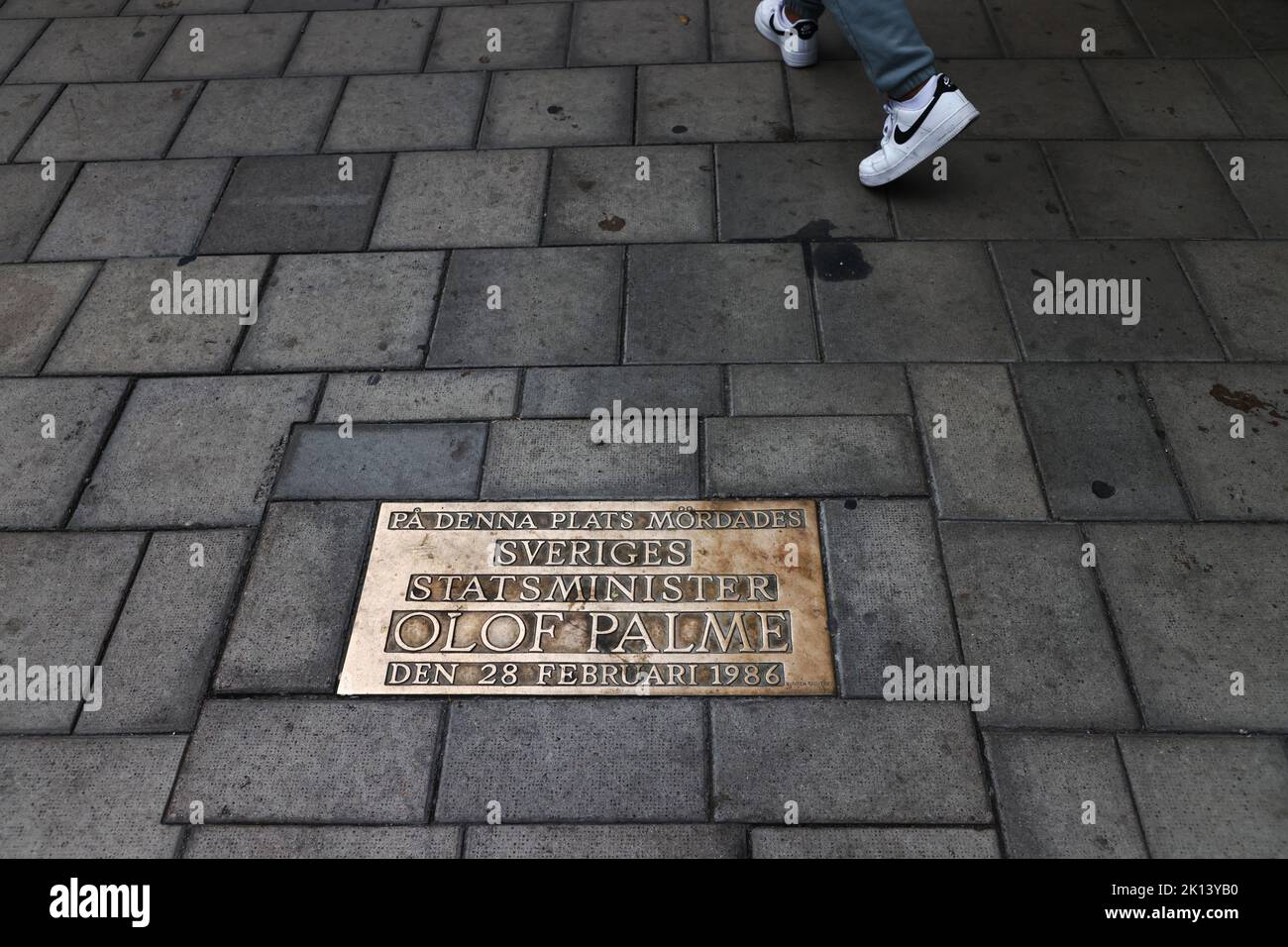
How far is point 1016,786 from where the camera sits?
2.41 meters

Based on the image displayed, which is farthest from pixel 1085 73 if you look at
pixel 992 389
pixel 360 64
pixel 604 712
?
pixel 604 712

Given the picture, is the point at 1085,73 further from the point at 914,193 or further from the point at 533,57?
the point at 533,57

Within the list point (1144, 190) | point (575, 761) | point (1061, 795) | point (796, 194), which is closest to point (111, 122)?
point (796, 194)

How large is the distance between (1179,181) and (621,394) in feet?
8.68

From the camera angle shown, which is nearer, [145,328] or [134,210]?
[145,328]

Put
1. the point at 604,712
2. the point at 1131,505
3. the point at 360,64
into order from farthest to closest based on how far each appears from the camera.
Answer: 1. the point at 360,64
2. the point at 1131,505
3. the point at 604,712

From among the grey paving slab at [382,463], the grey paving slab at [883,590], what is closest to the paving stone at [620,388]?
the grey paving slab at [382,463]

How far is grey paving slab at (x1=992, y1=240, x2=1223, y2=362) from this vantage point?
344 centimetres

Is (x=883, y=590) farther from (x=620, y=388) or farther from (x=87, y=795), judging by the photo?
(x=87, y=795)

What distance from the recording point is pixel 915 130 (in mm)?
3871

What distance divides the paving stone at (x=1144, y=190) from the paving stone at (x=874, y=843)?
2594 mm

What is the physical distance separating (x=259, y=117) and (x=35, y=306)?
4.80ft

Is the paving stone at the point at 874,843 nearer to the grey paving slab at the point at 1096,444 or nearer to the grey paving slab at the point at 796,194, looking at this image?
Result: the grey paving slab at the point at 1096,444

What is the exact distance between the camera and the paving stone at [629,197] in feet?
13.0
